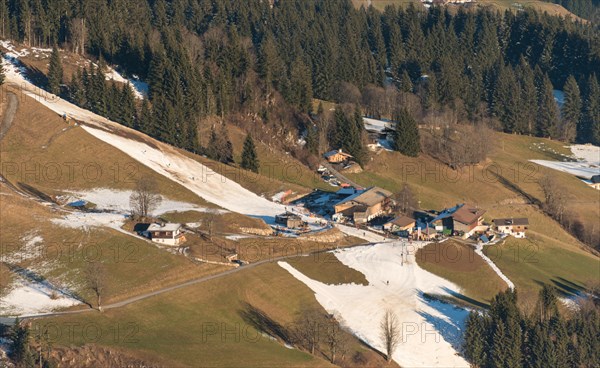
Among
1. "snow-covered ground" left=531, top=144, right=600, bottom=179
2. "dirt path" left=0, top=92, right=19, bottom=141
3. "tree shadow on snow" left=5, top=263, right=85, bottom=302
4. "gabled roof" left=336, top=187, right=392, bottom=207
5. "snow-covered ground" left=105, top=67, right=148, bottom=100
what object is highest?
"snow-covered ground" left=105, top=67, right=148, bottom=100

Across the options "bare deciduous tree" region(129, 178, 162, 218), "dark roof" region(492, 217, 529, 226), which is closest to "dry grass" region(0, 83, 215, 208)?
"bare deciduous tree" region(129, 178, 162, 218)

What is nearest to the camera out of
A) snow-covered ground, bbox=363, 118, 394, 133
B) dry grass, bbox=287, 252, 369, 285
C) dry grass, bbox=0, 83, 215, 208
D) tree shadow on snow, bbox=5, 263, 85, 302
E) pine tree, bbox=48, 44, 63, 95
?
tree shadow on snow, bbox=5, 263, 85, 302

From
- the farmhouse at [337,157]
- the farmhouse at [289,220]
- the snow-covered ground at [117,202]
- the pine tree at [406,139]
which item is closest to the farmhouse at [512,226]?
the pine tree at [406,139]

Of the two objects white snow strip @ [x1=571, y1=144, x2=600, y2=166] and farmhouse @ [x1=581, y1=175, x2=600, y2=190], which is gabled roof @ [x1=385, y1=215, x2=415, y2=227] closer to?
farmhouse @ [x1=581, y1=175, x2=600, y2=190]

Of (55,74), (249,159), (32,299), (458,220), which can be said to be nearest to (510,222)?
(458,220)

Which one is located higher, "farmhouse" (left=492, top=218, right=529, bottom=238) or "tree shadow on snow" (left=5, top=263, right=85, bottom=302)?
"tree shadow on snow" (left=5, top=263, right=85, bottom=302)

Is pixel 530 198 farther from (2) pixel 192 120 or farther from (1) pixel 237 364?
(1) pixel 237 364

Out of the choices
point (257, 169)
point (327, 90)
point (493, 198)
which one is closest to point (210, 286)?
point (257, 169)
